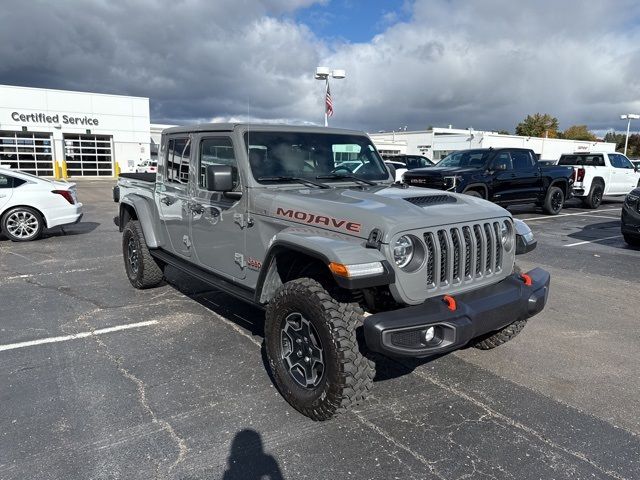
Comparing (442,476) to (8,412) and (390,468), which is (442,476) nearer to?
(390,468)

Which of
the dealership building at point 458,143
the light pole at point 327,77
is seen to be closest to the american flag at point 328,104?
the light pole at point 327,77

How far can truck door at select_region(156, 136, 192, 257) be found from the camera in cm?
490

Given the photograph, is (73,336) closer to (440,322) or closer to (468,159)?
(440,322)

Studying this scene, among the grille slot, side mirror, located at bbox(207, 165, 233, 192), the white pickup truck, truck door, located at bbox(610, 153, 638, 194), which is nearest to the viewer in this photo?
the grille slot

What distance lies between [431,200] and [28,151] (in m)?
32.5

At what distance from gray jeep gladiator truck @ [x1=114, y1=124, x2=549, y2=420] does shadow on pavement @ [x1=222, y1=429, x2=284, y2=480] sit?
16.0 inches

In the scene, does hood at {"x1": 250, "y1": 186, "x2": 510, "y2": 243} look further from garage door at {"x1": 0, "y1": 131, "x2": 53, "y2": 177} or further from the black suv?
garage door at {"x1": 0, "y1": 131, "x2": 53, "y2": 177}

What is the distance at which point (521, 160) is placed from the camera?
1312cm

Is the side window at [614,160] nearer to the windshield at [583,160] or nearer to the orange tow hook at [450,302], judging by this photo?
the windshield at [583,160]

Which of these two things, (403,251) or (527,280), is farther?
(527,280)

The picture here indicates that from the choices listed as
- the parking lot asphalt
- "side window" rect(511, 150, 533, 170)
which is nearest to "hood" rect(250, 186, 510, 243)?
the parking lot asphalt

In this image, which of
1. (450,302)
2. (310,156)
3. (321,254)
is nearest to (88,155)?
(310,156)

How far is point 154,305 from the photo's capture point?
559 cm

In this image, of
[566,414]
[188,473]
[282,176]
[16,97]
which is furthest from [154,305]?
[16,97]
